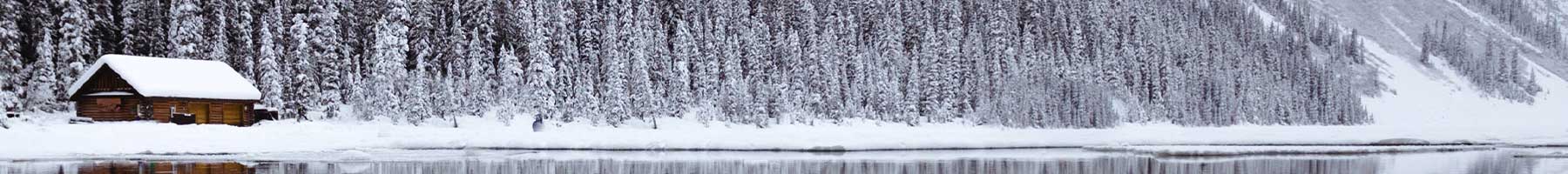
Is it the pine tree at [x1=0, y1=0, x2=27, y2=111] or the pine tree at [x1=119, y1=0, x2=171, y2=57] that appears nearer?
the pine tree at [x1=0, y1=0, x2=27, y2=111]

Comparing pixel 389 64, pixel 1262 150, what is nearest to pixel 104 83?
pixel 389 64

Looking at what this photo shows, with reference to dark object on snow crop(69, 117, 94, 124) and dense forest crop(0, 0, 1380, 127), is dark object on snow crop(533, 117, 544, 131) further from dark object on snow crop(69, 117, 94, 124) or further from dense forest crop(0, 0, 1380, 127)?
dark object on snow crop(69, 117, 94, 124)

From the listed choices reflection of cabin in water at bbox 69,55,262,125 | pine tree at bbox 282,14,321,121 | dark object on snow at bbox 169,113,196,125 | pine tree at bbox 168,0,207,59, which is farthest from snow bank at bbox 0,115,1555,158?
pine tree at bbox 168,0,207,59

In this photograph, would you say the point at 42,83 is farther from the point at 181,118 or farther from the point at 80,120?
the point at 181,118

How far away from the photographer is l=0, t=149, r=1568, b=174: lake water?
2917cm

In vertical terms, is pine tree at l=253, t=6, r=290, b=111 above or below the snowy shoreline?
above

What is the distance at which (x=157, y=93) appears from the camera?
45.7m

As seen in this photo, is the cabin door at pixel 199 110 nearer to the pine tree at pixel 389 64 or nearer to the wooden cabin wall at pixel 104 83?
the wooden cabin wall at pixel 104 83

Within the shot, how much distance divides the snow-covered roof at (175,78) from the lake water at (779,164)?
41.0 ft

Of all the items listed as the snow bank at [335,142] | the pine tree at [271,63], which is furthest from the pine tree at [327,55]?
the snow bank at [335,142]

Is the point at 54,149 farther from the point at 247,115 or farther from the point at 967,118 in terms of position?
the point at 967,118

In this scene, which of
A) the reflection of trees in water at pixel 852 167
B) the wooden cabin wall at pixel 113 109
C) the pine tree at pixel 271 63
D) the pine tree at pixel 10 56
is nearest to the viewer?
the reflection of trees in water at pixel 852 167

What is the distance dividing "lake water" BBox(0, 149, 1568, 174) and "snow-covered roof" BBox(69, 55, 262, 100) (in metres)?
12.5

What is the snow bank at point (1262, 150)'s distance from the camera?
1510 inches
